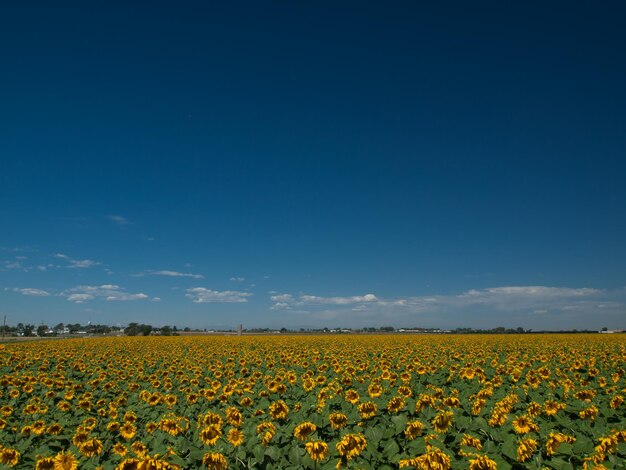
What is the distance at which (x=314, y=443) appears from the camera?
196 inches

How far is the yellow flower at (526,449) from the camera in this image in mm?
4820

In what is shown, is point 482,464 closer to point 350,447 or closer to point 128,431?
point 350,447

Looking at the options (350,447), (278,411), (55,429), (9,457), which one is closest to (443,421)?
(350,447)

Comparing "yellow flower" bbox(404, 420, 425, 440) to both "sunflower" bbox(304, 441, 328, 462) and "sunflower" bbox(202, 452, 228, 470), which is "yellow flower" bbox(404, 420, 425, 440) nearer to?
"sunflower" bbox(304, 441, 328, 462)

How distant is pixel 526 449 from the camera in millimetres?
4863

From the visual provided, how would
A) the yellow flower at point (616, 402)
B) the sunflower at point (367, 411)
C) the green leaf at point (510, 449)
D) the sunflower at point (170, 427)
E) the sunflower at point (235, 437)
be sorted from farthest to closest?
the yellow flower at point (616, 402) → the sunflower at point (170, 427) → the sunflower at point (367, 411) → the sunflower at point (235, 437) → the green leaf at point (510, 449)

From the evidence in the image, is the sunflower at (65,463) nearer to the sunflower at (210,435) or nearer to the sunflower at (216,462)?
the sunflower at (210,435)

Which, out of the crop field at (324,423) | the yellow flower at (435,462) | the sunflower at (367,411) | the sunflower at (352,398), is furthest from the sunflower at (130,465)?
the sunflower at (352,398)

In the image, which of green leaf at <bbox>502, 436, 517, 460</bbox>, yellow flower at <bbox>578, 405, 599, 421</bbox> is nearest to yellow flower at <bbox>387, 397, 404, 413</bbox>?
green leaf at <bbox>502, 436, 517, 460</bbox>

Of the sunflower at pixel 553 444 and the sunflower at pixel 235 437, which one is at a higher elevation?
the sunflower at pixel 553 444

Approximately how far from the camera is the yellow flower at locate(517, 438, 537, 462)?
15.8 feet

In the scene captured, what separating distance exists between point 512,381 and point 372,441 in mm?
8689

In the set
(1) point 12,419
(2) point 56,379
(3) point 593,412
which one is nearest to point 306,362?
(2) point 56,379

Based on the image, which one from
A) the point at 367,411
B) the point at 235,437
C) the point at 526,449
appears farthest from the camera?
the point at 367,411
